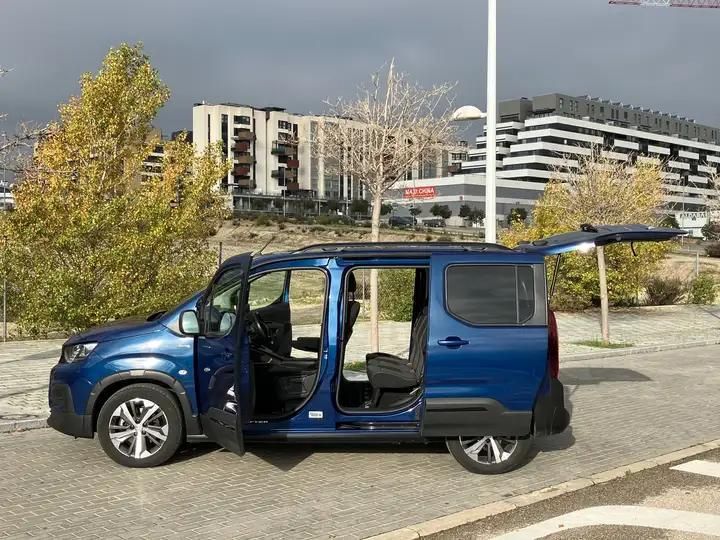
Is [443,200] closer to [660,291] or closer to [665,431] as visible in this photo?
[660,291]

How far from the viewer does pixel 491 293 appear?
598 cm

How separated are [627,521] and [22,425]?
614 cm

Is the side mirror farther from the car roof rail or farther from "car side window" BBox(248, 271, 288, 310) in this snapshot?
the car roof rail

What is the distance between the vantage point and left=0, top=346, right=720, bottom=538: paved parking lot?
5.02 meters

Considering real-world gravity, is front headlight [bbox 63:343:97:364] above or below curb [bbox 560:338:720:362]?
above

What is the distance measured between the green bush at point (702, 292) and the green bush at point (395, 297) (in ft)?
39.5

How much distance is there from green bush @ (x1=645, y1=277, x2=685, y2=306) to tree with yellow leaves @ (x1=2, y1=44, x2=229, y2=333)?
16445 mm

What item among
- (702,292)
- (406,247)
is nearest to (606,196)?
(702,292)

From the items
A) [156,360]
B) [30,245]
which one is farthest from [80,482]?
[30,245]

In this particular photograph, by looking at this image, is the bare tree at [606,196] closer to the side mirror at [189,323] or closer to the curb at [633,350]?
the curb at [633,350]

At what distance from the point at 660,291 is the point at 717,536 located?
22181 mm

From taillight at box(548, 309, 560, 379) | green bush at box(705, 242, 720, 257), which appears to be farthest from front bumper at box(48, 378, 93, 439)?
green bush at box(705, 242, 720, 257)

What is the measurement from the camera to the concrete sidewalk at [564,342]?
8836mm

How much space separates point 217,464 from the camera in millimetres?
6422
